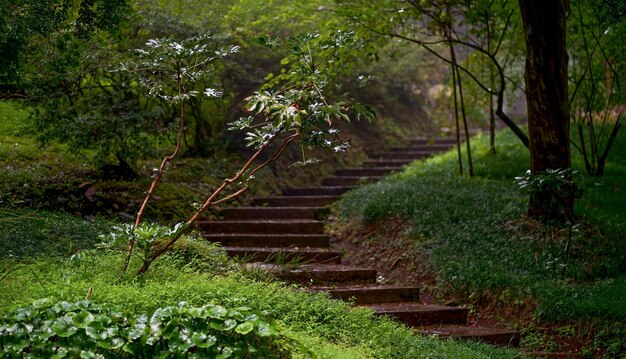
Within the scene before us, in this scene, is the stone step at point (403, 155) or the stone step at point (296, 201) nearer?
the stone step at point (296, 201)

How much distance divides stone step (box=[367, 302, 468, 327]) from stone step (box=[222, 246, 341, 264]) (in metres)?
1.16

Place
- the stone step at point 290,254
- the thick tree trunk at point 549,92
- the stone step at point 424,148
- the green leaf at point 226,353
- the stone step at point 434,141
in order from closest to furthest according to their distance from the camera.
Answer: the green leaf at point 226,353 → the stone step at point 290,254 → the thick tree trunk at point 549,92 → the stone step at point 424,148 → the stone step at point 434,141

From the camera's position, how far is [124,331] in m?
4.52

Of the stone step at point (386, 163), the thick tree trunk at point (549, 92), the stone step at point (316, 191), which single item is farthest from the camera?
the stone step at point (386, 163)

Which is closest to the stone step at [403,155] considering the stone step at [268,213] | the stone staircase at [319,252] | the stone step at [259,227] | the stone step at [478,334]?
the stone staircase at [319,252]

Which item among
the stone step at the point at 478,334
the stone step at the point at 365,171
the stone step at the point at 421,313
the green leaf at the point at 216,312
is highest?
the stone step at the point at 365,171

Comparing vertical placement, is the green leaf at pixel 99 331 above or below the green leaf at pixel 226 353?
above

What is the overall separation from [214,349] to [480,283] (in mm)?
4145

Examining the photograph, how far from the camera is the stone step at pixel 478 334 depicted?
22.5 feet

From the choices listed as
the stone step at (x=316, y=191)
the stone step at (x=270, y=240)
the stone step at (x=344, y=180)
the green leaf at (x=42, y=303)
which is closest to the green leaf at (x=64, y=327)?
the green leaf at (x=42, y=303)

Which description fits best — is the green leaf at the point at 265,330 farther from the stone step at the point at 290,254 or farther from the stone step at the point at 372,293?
the stone step at the point at 290,254

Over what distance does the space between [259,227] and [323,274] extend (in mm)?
2295

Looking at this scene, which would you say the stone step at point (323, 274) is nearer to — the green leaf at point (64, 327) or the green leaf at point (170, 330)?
the green leaf at point (170, 330)

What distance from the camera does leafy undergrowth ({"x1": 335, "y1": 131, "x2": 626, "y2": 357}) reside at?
7207 millimetres
